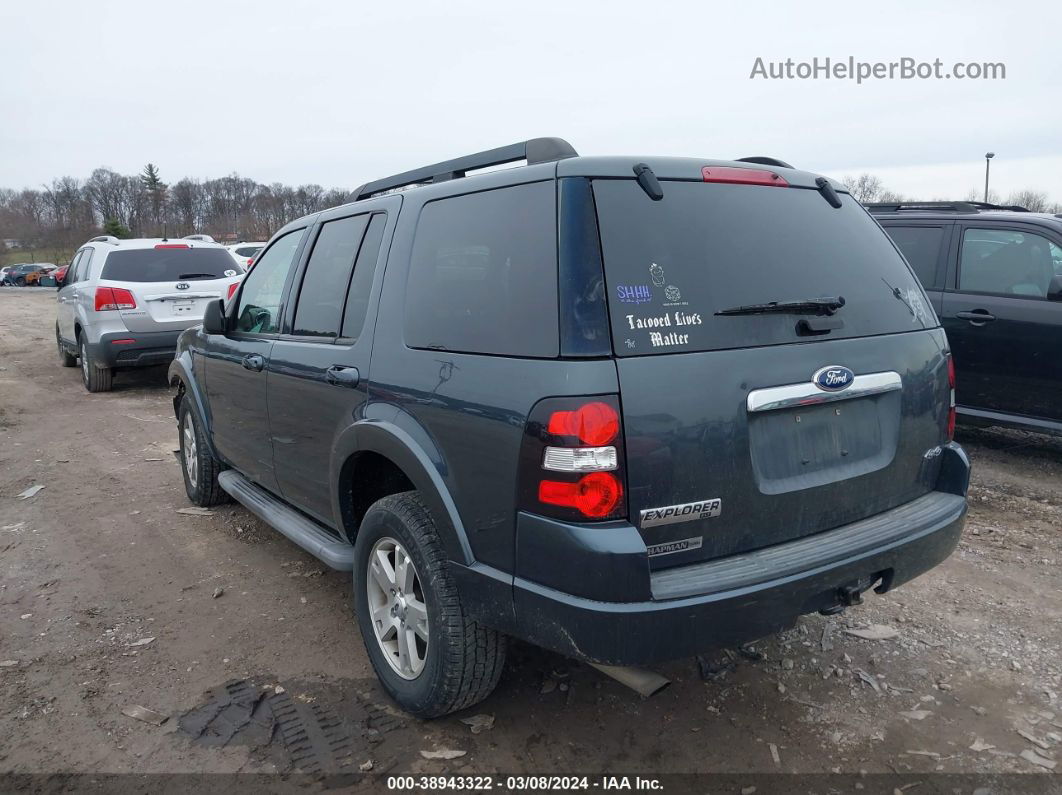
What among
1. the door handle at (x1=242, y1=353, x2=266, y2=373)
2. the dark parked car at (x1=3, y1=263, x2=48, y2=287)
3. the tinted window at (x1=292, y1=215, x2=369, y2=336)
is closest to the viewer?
the tinted window at (x1=292, y1=215, x2=369, y2=336)

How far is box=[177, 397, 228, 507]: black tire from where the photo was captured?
5309mm

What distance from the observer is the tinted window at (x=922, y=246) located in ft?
21.9

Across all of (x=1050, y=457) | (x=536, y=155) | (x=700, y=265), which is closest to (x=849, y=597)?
(x=700, y=265)

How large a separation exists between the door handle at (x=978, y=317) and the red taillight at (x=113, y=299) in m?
9.01

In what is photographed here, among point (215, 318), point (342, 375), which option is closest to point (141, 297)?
point (215, 318)

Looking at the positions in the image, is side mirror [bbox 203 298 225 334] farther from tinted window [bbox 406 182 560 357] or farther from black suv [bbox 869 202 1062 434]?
black suv [bbox 869 202 1062 434]

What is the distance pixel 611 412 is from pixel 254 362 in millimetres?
2434

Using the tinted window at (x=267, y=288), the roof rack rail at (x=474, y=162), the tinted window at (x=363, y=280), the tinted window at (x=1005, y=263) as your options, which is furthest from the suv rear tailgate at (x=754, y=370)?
the tinted window at (x=1005, y=263)

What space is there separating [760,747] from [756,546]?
2.65 feet

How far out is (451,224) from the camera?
2.96 metres

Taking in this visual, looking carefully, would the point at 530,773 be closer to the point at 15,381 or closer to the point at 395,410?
the point at 395,410

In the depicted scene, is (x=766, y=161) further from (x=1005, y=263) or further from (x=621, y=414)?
(x=1005, y=263)

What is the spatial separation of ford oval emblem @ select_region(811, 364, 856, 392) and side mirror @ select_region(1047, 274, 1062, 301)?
4085 mm

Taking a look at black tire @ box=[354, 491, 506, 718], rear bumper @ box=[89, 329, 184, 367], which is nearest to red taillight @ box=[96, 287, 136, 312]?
rear bumper @ box=[89, 329, 184, 367]
